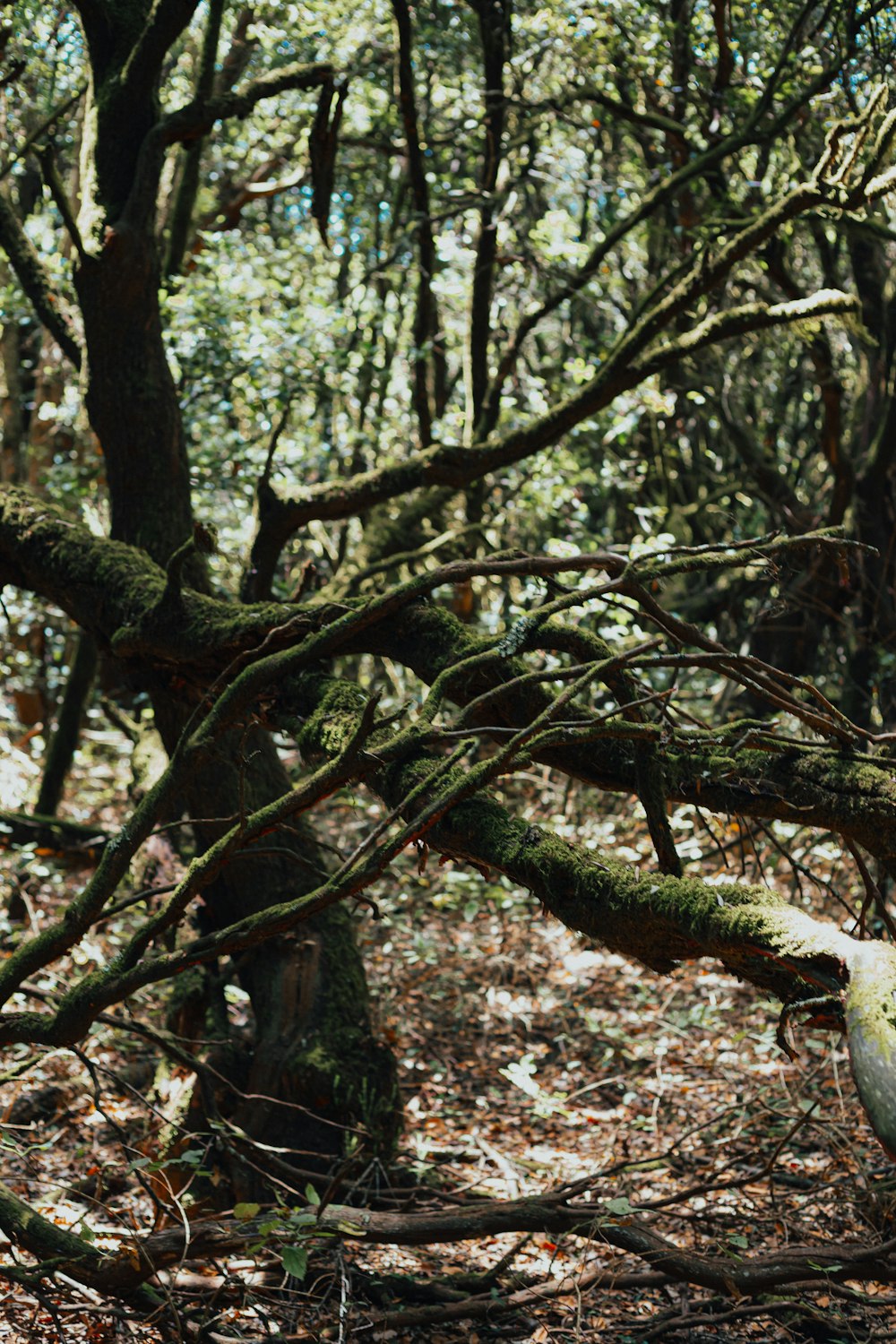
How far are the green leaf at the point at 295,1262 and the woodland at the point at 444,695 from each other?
0.02 meters

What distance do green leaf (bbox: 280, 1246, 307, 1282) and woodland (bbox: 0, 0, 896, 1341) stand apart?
0.02 m

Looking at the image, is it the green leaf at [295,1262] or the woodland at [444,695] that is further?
the woodland at [444,695]

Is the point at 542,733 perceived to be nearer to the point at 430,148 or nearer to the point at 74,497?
the point at 74,497

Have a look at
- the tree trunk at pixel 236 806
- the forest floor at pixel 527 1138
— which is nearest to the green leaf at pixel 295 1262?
the forest floor at pixel 527 1138

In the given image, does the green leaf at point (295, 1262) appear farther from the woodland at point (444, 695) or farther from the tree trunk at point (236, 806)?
the tree trunk at point (236, 806)

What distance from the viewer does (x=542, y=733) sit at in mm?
3301

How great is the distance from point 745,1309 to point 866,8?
6829 mm

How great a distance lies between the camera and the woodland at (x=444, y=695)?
349 centimetres

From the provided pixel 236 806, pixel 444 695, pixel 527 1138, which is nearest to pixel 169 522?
pixel 236 806

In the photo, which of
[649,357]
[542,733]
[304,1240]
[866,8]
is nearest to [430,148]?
[866,8]

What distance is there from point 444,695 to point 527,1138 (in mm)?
3241

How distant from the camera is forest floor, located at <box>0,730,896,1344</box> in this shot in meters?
3.80

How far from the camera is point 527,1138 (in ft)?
19.4

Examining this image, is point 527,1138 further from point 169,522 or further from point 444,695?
point 169,522
